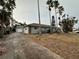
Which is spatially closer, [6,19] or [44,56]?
[44,56]

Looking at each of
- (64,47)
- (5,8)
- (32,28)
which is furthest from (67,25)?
(64,47)

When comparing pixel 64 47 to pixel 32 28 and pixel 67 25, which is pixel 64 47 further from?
pixel 32 28

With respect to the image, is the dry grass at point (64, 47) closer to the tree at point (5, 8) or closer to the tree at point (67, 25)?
the tree at point (5, 8)

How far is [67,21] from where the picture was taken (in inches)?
2603

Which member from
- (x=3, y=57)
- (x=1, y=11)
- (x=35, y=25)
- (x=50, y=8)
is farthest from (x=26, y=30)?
(x=3, y=57)

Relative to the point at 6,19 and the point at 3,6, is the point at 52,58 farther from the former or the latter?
the point at 6,19

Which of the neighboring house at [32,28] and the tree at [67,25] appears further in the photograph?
the neighboring house at [32,28]

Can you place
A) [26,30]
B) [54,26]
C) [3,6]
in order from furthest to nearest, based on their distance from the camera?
[54,26], [26,30], [3,6]

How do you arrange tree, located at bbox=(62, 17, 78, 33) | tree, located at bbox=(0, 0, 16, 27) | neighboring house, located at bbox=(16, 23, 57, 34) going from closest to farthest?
tree, located at bbox=(0, 0, 16, 27) < tree, located at bbox=(62, 17, 78, 33) < neighboring house, located at bbox=(16, 23, 57, 34)

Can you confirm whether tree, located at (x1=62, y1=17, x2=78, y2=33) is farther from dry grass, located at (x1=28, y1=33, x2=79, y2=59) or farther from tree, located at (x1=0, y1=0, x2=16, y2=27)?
dry grass, located at (x1=28, y1=33, x2=79, y2=59)

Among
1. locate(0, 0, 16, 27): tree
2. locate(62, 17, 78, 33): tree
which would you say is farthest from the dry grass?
locate(62, 17, 78, 33): tree

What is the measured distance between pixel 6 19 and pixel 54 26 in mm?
24938

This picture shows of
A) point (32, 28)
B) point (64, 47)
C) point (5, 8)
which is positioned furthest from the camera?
point (32, 28)

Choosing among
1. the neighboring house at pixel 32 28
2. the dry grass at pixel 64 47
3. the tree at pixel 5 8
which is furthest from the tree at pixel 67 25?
the dry grass at pixel 64 47
